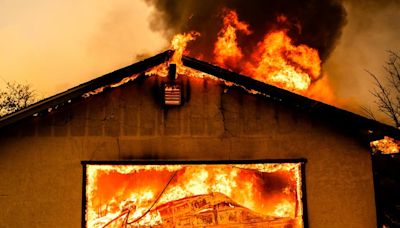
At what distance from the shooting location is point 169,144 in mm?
8148

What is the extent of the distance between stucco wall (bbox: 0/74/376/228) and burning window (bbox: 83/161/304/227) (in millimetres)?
225

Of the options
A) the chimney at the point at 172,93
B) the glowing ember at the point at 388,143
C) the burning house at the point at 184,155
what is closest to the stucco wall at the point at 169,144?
the burning house at the point at 184,155

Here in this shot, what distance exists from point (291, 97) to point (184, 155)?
2438 millimetres

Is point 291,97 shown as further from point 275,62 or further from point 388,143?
point 275,62

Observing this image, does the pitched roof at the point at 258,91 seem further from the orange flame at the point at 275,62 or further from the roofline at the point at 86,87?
the orange flame at the point at 275,62

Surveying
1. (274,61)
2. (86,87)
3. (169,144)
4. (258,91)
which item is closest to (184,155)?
(169,144)

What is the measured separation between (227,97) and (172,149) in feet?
5.22

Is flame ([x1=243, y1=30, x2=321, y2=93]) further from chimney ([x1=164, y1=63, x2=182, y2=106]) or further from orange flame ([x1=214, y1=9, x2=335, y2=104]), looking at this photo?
chimney ([x1=164, y1=63, x2=182, y2=106])

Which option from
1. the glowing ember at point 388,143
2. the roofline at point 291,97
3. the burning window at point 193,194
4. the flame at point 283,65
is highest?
the flame at point 283,65

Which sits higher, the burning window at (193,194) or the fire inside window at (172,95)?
the fire inside window at (172,95)

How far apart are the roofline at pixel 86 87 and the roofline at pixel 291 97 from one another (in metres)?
0.62

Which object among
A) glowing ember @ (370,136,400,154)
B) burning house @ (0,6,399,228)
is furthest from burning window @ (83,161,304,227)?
glowing ember @ (370,136,400,154)

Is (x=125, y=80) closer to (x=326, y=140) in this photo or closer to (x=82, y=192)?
(x=82, y=192)

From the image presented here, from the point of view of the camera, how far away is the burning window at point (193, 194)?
7945mm
